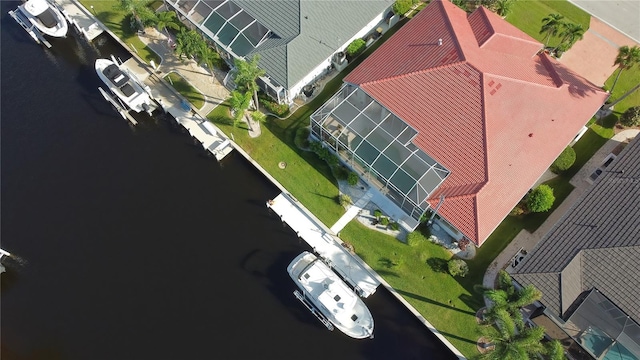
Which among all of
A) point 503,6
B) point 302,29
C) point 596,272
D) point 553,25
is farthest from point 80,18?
point 596,272

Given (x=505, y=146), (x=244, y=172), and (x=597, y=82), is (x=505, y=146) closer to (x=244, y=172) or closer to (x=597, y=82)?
(x=597, y=82)

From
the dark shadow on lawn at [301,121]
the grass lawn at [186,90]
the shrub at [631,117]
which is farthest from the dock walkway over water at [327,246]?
the shrub at [631,117]

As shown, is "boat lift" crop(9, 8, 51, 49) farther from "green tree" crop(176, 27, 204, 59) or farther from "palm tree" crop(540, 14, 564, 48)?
"palm tree" crop(540, 14, 564, 48)

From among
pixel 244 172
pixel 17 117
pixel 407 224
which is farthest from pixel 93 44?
pixel 407 224

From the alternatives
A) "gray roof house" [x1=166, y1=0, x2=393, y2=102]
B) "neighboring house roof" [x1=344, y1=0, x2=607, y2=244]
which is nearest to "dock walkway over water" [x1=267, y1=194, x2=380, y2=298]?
"neighboring house roof" [x1=344, y1=0, x2=607, y2=244]

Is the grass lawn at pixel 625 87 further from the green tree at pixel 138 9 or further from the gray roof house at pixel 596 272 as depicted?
the green tree at pixel 138 9
